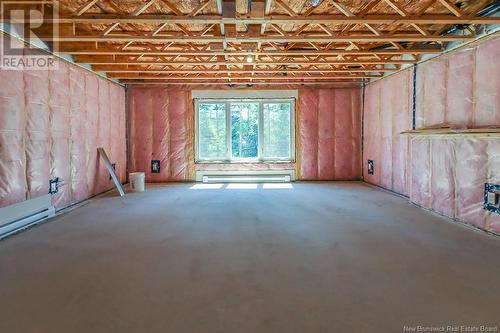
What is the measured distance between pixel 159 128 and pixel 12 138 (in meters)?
4.39

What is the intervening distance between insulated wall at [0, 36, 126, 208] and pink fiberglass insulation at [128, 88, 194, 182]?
0.74 metres

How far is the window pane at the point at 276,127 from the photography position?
853cm

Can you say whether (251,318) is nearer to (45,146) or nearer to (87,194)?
(45,146)

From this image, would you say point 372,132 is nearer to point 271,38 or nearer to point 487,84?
point 487,84

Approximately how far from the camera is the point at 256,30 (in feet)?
14.5

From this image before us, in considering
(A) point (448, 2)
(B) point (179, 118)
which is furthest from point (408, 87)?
(B) point (179, 118)

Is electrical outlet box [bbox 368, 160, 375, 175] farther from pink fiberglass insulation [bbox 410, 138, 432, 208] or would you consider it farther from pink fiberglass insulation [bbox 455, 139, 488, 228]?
pink fiberglass insulation [bbox 455, 139, 488, 228]

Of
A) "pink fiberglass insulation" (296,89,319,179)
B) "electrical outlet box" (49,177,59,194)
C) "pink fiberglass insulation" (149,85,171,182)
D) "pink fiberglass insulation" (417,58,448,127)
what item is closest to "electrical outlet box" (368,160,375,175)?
"pink fiberglass insulation" (296,89,319,179)

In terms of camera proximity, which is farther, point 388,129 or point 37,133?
point 388,129

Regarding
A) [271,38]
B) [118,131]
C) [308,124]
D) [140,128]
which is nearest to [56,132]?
[118,131]

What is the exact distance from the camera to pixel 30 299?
7.34 feet

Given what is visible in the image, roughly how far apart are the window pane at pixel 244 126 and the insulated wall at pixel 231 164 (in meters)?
0.58

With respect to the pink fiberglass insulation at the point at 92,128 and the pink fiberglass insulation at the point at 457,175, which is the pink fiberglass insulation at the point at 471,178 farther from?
the pink fiberglass insulation at the point at 92,128

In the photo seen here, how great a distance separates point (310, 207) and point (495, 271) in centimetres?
282
